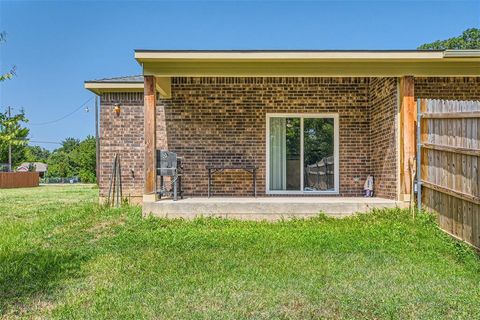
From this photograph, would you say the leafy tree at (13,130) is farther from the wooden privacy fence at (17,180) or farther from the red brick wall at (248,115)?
the wooden privacy fence at (17,180)

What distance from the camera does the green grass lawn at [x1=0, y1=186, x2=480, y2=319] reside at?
3705mm

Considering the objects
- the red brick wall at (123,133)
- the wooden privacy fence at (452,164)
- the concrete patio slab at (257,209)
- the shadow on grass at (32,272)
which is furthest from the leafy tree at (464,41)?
the shadow on grass at (32,272)

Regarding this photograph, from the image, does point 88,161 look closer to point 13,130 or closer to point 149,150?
point 149,150

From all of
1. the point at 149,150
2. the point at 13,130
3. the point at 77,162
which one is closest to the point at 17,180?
the point at 77,162

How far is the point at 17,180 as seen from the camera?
33219 millimetres

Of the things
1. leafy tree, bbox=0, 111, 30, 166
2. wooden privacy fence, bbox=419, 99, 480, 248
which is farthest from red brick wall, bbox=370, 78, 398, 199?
leafy tree, bbox=0, 111, 30, 166


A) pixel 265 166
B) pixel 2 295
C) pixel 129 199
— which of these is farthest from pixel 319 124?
pixel 2 295

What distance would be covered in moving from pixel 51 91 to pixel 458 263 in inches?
1715

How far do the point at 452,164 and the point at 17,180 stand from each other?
33.4 m

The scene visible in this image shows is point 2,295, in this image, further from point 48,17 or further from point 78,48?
point 78,48

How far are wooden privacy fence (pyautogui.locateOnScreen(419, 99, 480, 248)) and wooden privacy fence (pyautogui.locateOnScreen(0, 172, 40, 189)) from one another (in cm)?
3138

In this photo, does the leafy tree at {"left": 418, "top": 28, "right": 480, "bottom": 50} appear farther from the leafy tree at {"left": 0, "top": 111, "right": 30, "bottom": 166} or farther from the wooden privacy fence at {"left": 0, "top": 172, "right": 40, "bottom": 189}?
the leafy tree at {"left": 0, "top": 111, "right": 30, "bottom": 166}

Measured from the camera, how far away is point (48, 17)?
26.7 metres

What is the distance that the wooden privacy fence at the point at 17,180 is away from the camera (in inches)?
1256
